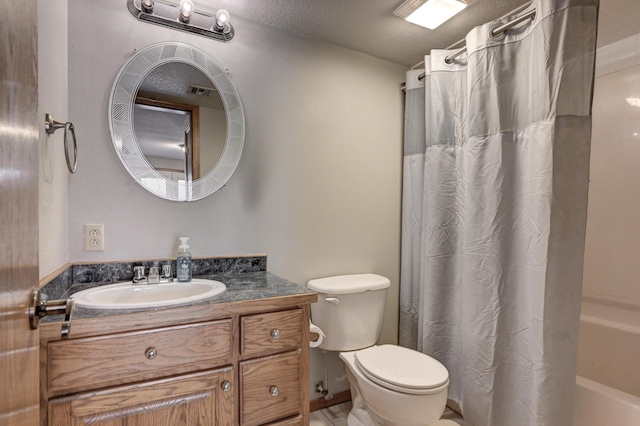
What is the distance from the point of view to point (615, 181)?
1956 mm

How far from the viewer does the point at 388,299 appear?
7.43 ft

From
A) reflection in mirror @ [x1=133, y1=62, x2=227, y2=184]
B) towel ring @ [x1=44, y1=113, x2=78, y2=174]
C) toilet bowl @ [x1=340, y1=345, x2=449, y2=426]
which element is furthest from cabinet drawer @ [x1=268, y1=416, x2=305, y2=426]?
towel ring @ [x1=44, y1=113, x2=78, y2=174]

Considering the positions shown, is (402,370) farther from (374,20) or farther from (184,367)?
(374,20)

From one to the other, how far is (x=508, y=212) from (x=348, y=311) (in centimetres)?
97

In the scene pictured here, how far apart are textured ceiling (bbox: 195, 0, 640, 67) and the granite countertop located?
4.39ft

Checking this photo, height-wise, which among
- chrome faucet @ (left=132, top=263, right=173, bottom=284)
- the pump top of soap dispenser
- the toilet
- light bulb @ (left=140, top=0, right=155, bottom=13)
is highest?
light bulb @ (left=140, top=0, right=155, bottom=13)

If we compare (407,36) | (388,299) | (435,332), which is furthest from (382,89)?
(435,332)

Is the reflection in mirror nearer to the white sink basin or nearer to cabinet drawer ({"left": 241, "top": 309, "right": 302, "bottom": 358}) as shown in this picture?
the white sink basin

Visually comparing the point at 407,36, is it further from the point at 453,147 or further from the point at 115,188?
the point at 115,188

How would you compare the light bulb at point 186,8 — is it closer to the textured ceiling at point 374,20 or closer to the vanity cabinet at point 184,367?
the textured ceiling at point 374,20

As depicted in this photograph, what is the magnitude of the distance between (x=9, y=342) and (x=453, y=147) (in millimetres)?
1974

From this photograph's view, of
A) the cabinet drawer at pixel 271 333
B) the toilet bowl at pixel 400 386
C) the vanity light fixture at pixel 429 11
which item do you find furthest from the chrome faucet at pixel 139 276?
the vanity light fixture at pixel 429 11

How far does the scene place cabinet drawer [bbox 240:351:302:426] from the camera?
123cm

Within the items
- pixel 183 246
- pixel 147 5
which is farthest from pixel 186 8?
pixel 183 246
